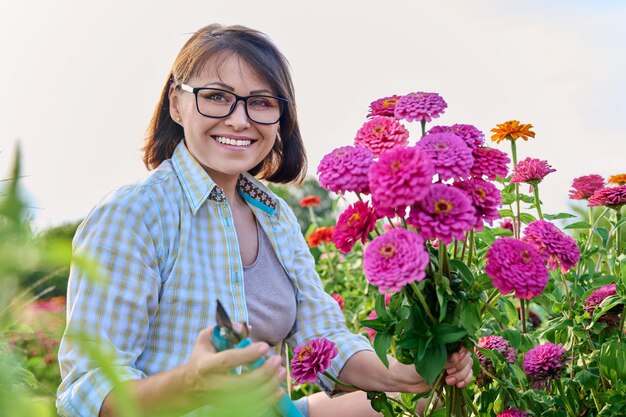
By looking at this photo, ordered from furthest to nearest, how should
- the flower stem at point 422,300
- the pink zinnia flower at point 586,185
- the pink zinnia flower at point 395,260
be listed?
the pink zinnia flower at point 586,185
the flower stem at point 422,300
the pink zinnia flower at point 395,260

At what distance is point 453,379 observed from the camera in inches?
52.4

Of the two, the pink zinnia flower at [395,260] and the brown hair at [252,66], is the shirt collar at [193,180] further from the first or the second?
the pink zinnia flower at [395,260]

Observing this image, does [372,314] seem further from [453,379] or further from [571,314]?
[453,379]

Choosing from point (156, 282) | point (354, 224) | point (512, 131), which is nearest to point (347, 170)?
point (354, 224)

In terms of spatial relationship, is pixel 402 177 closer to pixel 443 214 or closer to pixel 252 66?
pixel 443 214

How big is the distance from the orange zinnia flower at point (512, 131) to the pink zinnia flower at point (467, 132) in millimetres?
461

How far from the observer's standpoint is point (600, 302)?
1712 millimetres

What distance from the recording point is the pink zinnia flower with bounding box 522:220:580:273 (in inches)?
51.3

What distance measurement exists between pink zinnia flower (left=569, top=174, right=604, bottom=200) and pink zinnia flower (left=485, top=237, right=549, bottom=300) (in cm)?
85

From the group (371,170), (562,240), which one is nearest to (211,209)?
(371,170)

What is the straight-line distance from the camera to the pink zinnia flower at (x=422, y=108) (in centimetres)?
126

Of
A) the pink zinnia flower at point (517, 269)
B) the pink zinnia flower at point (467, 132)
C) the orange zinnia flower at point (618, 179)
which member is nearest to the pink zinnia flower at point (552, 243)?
the pink zinnia flower at point (517, 269)

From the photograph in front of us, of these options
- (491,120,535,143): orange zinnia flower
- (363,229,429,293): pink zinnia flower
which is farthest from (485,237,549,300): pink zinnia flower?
(491,120,535,143): orange zinnia flower

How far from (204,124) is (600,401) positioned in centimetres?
111
